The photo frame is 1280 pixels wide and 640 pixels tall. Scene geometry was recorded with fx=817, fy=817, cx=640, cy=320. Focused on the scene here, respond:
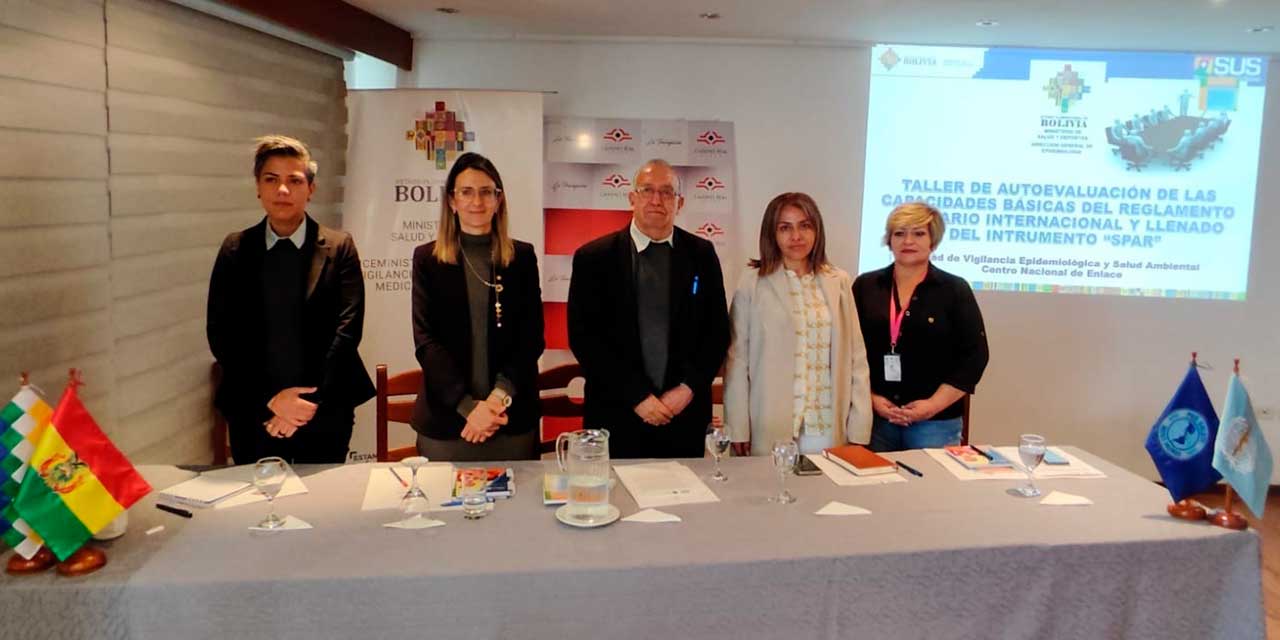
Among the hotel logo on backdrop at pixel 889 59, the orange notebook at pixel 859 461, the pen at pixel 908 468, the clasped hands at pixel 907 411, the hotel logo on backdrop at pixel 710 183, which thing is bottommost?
the pen at pixel 908 468

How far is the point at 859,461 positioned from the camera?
2.21m

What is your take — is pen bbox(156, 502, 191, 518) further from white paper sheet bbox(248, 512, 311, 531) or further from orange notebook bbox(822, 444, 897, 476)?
orange notebook bbox(822, 444, 897, 476)

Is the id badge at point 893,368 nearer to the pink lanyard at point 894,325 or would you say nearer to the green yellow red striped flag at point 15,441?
the pink lanyard at point 894,325

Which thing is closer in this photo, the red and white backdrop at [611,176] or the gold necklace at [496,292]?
the gold necklace at [496,292]

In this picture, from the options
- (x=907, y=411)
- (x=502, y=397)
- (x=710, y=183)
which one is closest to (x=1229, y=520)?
(x=907, y=411)

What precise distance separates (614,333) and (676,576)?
1.05m

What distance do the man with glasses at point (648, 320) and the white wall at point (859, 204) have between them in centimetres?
180

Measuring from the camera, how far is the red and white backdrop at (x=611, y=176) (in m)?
4.17

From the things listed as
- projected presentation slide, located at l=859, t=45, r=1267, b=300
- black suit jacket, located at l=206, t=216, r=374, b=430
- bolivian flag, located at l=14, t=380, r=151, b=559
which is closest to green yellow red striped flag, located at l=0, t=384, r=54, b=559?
bolivian flag, located at l=14, t=380, r=151, b=559

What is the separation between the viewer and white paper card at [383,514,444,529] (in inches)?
69.7

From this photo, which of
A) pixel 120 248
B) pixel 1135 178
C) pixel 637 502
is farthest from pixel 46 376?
pixel 1135 178

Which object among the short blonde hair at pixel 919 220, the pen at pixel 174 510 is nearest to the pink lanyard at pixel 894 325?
the short blonde hair at pixel 919 220

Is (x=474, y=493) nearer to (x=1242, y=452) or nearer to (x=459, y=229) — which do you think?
(x=459, y=229)

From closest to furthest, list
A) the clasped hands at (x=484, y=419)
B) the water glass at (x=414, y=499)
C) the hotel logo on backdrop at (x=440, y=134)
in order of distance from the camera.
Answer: the water glass at (x=414, y=499), the clasped hands at (x=484, y=419), the hotel logo on backdrop at (x=440, y=134)
